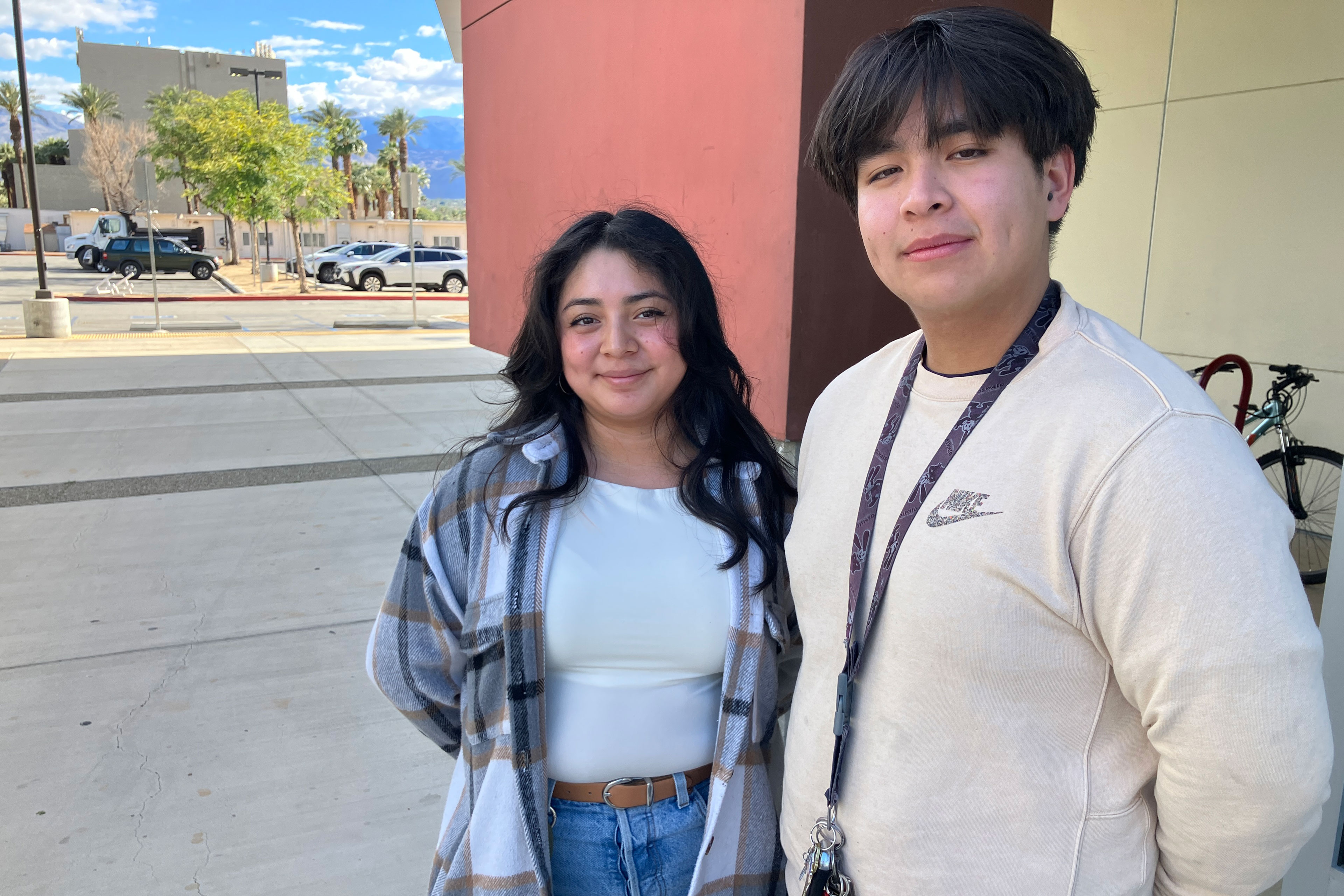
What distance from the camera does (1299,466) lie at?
199 inches

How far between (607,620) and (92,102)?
77.9 meters

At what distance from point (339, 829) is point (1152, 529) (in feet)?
8.71

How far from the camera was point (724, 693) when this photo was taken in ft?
5.56

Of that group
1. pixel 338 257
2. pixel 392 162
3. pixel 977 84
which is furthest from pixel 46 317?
pixel 392 162

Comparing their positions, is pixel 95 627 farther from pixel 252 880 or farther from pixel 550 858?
pixel 550 858

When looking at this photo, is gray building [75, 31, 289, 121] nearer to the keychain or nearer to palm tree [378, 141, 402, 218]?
palm tree [378, 141, 402, 218]

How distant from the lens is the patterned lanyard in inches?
47.8

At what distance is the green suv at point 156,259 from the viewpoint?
106 feet

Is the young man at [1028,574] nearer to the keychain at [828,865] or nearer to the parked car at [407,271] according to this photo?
the keychain at [828,865]

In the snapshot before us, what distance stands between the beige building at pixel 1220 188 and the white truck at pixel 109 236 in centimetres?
3666

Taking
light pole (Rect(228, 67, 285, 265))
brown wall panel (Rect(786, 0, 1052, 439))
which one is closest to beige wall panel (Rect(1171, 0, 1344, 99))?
brown wall panel (Rect(786, 0, 1052, 439))

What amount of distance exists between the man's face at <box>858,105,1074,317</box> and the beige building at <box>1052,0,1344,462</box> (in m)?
5.80

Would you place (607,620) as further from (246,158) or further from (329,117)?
(329,117)

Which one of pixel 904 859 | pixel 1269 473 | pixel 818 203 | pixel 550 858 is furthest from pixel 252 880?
pixel 1269 473
